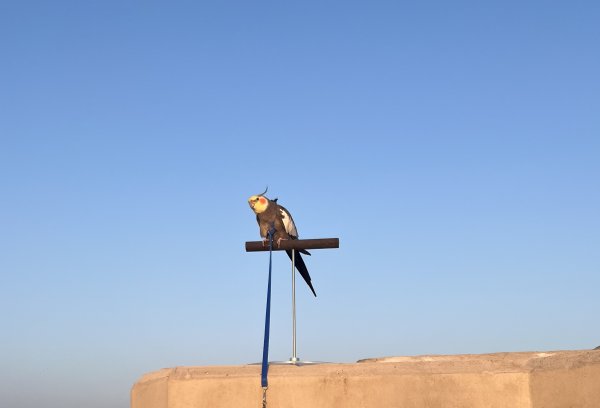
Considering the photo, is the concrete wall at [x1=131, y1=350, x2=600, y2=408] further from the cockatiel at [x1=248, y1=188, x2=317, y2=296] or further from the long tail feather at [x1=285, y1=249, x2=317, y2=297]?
the cockatiel at [x1=248, y1=188, x2=317, y2=296]

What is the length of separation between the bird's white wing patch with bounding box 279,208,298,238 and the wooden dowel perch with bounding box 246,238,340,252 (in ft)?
1.25

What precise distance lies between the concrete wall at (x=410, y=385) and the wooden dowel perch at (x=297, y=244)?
4.60ft

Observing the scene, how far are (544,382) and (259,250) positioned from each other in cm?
283

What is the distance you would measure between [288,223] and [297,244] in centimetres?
61

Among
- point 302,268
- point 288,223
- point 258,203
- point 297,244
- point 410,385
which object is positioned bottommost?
point 410,385

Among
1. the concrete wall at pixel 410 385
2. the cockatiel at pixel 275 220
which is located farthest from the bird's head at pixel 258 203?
the concrete wall at pixel 410 385

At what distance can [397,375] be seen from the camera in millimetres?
4793

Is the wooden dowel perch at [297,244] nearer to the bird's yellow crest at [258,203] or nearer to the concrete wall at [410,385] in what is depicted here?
the bird's yellow crest at [258,203]

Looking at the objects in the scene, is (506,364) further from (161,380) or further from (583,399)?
(161,380)

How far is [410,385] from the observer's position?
477 cm

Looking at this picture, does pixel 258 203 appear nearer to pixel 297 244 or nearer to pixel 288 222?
pixel 288 222

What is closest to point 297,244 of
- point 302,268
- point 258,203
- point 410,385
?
point 302,268

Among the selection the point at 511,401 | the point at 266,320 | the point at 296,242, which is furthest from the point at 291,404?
the point at 296,242

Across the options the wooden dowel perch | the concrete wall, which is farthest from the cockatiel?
the concrete wall
